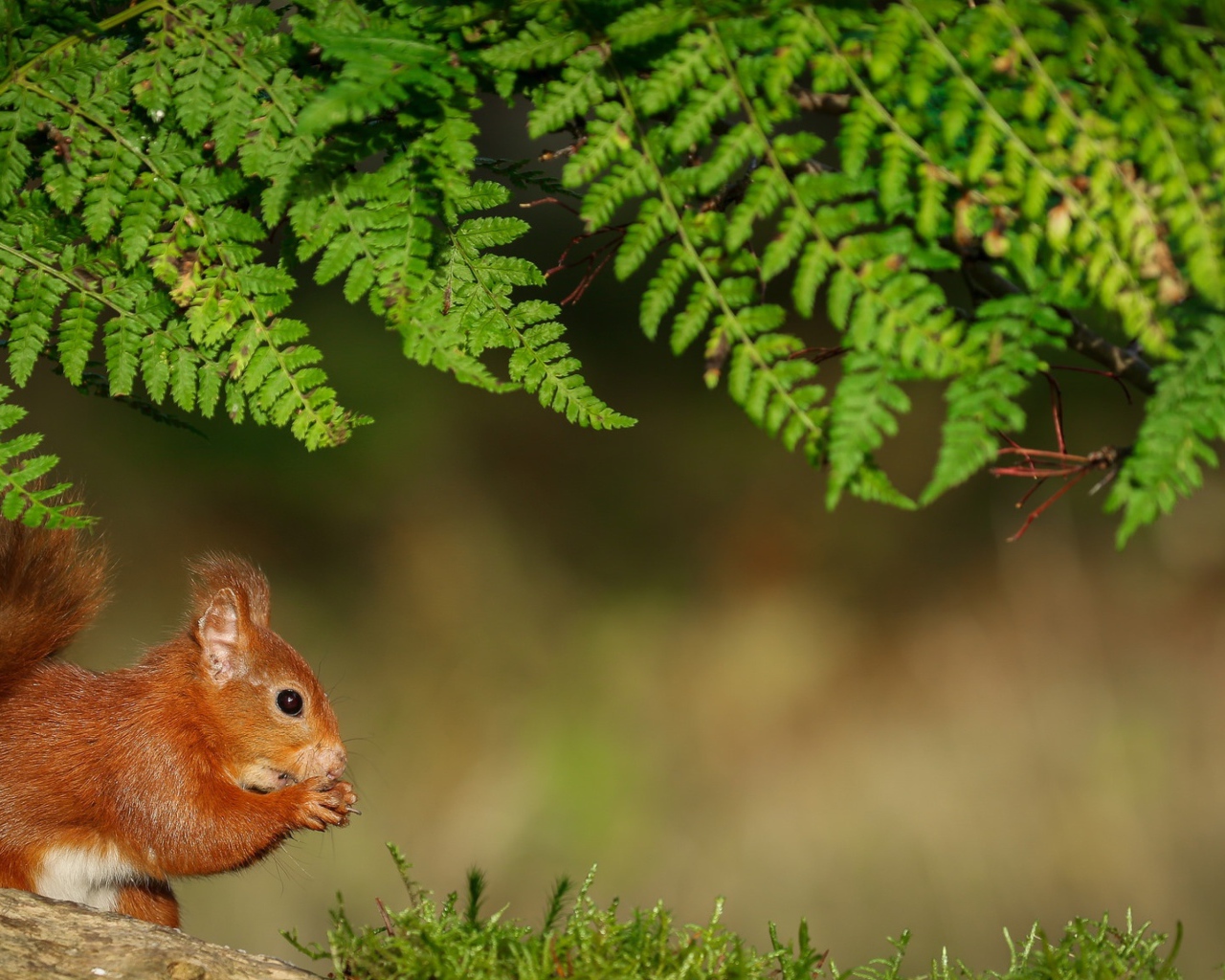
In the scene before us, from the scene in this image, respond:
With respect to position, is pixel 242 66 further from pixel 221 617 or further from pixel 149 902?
pixel 149 902

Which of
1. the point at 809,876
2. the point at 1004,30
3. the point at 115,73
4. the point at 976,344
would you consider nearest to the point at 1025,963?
the point at 976,344

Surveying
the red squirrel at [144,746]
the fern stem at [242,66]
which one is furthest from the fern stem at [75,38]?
the red squirrel at [144,746]

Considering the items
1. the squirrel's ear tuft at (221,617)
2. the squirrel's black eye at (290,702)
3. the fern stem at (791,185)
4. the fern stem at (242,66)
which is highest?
the fern stem at (791,185)

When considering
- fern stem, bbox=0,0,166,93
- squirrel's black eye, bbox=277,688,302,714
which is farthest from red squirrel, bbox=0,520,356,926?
fern stem, bbox=0,0,166,93

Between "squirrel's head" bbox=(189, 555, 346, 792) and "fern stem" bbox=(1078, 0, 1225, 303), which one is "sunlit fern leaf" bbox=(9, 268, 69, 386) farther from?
"fern stem" bbox=(1078, 0, 1225, 303)

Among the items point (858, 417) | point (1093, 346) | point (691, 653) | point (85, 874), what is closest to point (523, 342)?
point (858, 417)

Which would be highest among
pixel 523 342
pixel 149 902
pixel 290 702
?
pixel 523 342

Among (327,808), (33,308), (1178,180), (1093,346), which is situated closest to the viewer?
(1178,180)

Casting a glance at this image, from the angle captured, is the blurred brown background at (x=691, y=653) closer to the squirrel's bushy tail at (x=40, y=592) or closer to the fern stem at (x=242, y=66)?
the squirrel's bushy tail at (x=40, y=592)
